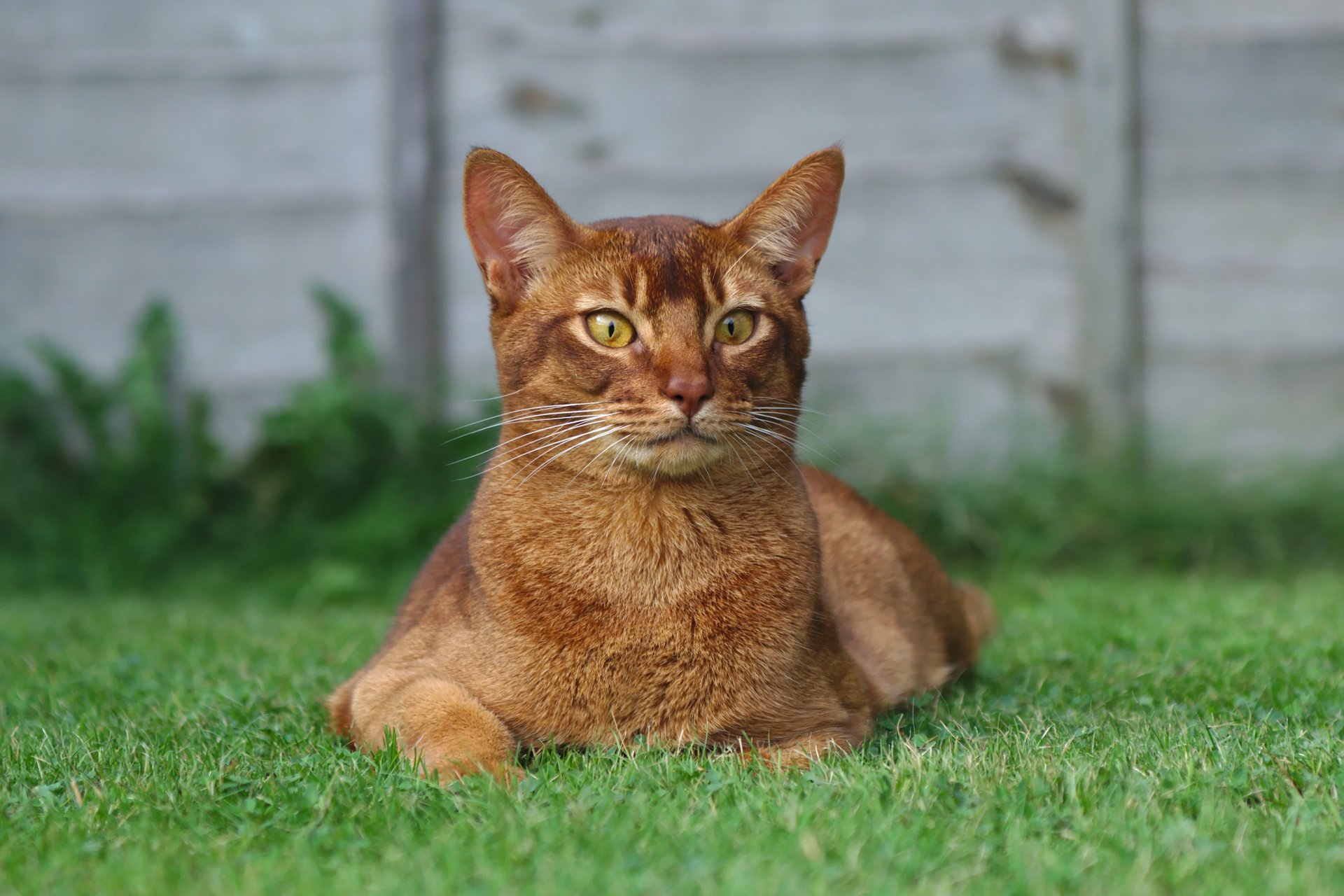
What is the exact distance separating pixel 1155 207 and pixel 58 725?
4645 mm

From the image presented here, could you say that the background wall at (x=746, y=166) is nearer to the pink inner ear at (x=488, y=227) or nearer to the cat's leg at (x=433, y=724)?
the pink inner ear at (x=488, y=227)

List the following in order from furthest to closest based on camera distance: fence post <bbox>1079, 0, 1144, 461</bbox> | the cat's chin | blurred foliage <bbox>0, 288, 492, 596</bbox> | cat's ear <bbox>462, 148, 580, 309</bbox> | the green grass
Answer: fence post <bbox>1079, 0, 1144, 461</bbox> < blurred foliage <bbox>0, 288, 492, 596</bbox> < cat's ear <bbox>462, 148, 580, 309</bbox> < the cat's chin < the green grass

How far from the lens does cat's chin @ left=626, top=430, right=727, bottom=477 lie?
2436 millimetres

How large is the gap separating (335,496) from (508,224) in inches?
119

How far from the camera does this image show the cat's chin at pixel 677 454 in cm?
244

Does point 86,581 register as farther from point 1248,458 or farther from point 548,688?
point 1248,458

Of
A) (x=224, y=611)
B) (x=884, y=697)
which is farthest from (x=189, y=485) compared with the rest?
(x=884, y=697)

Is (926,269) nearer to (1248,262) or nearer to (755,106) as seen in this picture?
(755,106)

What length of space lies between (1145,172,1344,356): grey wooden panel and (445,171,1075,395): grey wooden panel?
1.37ft

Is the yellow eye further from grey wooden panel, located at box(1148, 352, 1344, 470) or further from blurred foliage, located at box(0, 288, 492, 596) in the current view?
grey wooden panel, located at box(1148, 352, 1344, 470)

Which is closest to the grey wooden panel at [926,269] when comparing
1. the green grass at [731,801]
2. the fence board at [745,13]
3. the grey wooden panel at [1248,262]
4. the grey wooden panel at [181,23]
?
the grey wooden panel at [1248,262]

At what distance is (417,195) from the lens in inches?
223

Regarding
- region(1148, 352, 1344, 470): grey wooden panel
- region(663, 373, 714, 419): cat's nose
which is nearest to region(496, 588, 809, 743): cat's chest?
region(663, 373, 714, 419): cat's nose

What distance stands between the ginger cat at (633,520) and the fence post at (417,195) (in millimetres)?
3008
